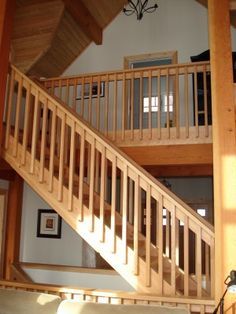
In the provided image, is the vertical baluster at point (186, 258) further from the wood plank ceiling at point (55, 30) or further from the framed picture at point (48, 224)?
the wood plank ceiling at point (55, 30)

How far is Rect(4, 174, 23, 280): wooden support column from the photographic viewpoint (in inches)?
238

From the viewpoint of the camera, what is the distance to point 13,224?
611cm

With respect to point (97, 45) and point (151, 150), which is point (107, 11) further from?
point (151, 150)

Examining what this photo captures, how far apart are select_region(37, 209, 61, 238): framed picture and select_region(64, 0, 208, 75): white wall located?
9.71 ft

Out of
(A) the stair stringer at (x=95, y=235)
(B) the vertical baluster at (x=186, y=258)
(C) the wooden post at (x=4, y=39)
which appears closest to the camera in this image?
(B) the vertical baluster at (x=186, y=258)

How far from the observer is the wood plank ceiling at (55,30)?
600 centimetres

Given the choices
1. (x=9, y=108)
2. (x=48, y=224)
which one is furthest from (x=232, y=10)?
(x=48, y=224)

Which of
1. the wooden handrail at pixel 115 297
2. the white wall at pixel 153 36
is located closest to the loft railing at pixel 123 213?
the wooden handrail at pixel 115 297

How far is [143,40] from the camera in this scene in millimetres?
6836

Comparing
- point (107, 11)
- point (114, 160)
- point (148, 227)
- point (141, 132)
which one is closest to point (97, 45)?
point (107, 11)

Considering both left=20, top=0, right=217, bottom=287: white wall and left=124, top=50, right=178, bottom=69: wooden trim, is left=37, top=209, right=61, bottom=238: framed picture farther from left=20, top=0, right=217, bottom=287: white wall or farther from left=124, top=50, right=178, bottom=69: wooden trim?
left=124, top=50, right=178, bottom=69: wooden trim

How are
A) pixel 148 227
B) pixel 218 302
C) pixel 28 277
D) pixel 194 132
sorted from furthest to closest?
pixel 28 277 < pixel 194 132 < pixel 148 227 < pixel 218 302

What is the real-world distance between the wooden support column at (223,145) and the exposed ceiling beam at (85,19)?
3.60m

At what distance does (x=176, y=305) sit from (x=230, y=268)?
1.88 feet
